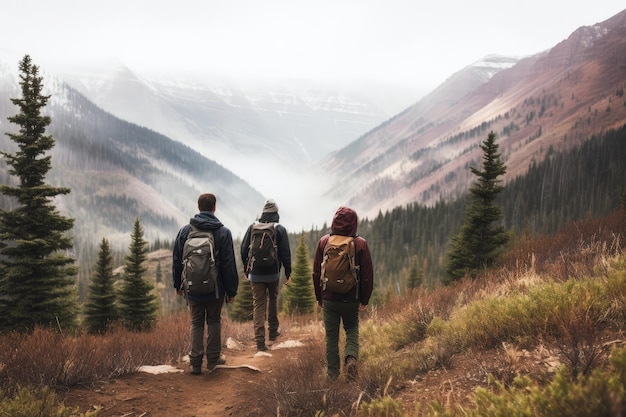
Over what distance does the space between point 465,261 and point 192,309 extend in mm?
17411

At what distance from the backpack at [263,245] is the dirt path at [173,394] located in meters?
1.96

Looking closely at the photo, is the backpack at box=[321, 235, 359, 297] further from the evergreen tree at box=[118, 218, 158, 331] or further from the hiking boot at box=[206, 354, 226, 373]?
the evergreen tree at box=[118, 218, 158, 331]

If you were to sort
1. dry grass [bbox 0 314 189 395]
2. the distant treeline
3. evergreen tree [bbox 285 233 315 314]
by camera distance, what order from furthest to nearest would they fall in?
the distant treeline, evergreen tree [bbox 285 233 315 314], dry grass [bbox 0 314 189 395]

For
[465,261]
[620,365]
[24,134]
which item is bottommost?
[465,261]

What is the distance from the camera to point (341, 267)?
4781 mm

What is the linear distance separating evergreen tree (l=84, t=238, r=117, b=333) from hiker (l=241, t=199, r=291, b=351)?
20842 mm

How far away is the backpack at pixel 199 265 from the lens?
564cm

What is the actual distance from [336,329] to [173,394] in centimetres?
227

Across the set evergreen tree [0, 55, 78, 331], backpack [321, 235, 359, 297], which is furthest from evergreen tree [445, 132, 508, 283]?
evergreen tree [0, 55, 78, 331]

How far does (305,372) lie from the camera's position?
5.19m

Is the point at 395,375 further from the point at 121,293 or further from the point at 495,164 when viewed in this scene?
the point at 121,293

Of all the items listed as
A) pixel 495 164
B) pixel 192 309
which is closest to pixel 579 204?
pixel 495 164

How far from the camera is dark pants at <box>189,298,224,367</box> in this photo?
5969 millimetres

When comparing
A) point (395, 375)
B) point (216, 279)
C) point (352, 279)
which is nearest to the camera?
point (395, 375)
